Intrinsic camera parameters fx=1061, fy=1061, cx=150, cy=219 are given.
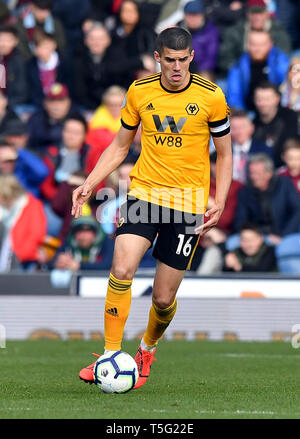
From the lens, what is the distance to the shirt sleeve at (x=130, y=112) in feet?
25.4

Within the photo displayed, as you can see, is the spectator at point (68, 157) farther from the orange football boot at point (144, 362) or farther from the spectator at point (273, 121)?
the orange football boot at point (144, 362)

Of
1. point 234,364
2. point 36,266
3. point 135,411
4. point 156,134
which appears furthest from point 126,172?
point 135,411

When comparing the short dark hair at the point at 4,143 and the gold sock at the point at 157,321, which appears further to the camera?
the short dark hair at the point at 4,143

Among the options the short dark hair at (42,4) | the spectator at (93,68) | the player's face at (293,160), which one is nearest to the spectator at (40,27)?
the short dark hair at (42,4)

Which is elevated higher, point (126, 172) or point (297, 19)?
point (297, 19)

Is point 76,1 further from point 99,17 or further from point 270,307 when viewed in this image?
point 270,307

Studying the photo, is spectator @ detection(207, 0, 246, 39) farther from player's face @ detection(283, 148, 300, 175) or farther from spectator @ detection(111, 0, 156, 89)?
player's face @ detection(283, 148, 300, 175)

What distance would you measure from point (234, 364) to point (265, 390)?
6.73 ft

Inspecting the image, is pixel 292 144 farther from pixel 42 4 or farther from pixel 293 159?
pixel 42 4

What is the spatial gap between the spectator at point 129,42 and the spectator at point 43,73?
108cm

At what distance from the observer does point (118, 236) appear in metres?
7.55

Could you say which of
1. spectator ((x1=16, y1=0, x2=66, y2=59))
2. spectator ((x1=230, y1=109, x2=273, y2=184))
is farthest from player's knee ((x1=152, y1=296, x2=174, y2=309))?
spectator ((x1=16, y1=0, x2=66, y2=59))

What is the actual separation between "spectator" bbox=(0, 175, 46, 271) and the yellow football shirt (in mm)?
6501

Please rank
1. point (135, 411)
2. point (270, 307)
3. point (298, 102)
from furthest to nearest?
point (298, 102) → point (270, 307) → point (135, 411)
